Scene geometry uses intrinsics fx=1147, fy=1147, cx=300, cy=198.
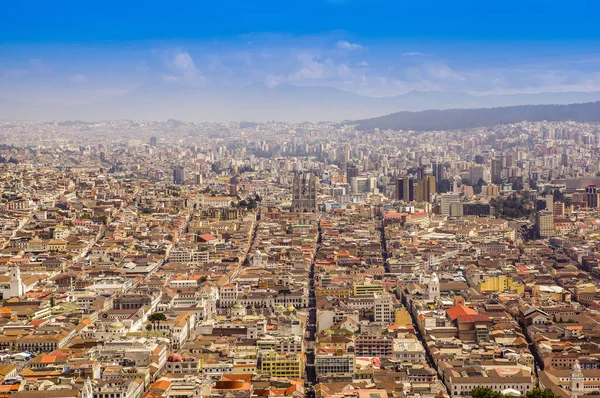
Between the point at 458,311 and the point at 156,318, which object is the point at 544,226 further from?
the point at 156,318

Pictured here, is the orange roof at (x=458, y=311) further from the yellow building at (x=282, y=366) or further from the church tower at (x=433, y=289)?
the yellow building at (x=282, y=366)

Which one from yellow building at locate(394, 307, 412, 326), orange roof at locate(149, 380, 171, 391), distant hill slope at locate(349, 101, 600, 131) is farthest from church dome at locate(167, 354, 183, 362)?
distant hill slope at locate(349, 101, 600, 131)

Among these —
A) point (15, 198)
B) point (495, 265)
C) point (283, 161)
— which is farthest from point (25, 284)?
point (283, 161)

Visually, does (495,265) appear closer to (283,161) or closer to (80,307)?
(80,307)

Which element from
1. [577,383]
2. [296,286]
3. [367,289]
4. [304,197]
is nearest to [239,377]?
[577,383]

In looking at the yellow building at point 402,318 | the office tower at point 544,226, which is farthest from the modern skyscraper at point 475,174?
the yellow building at point 402,318

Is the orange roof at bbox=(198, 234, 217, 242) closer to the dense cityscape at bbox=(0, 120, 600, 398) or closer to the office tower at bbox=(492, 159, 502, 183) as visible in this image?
the dense cityscape at bbox=(0, 120, 600, 398)

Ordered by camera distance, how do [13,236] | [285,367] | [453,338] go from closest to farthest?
[285,367], [453,338], [13,236]
